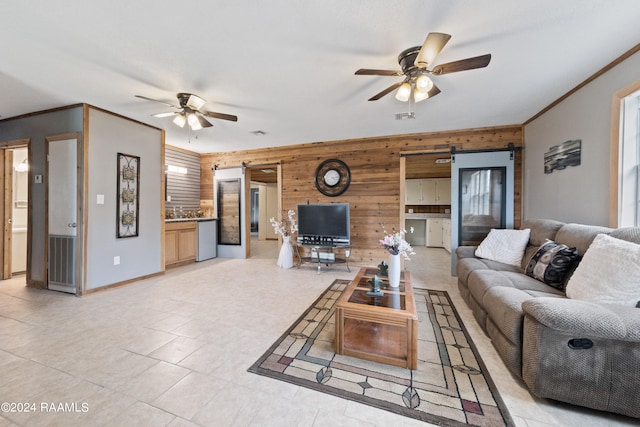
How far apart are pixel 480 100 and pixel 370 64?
175 centimetres

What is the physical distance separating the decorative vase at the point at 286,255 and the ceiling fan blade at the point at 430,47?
3.79m

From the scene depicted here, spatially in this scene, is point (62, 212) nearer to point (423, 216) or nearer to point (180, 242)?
point (180, 242)

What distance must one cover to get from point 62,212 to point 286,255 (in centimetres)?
337

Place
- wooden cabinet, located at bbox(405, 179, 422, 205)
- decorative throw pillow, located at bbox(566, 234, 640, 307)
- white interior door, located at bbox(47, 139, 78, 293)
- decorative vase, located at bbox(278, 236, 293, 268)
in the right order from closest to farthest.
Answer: decorative throw pillow, located at bbox(566, 234, 640, 307) → white interior door, located at bbox(47, 139, 78, 293) → decorative vase, located at bbox(278, 236, 293, 268) → wooden cabinet, located at bbox(405, 179, 422, 205)

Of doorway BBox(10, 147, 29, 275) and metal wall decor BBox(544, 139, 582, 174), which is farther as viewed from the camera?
doorway BBox(10, 147, 29, 275)

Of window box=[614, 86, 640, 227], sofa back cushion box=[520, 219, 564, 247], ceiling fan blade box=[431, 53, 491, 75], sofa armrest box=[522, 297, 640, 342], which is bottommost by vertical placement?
sofa armrest box=[522, 297, 640, 342]

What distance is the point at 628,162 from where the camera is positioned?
2.33 metres

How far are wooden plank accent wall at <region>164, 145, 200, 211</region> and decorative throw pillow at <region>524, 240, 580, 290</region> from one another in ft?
20.9

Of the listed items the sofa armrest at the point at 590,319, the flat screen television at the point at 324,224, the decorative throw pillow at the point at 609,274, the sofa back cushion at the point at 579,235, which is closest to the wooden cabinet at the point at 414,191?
the flat screen television at the point at 324,224

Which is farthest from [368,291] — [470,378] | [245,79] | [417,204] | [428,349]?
[417,204]

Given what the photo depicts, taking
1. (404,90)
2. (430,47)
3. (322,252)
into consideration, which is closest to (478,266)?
(404,90)

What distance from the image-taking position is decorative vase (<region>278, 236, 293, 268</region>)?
500cm

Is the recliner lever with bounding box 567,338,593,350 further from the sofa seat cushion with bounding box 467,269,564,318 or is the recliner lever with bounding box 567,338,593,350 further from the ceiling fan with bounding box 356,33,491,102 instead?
the ceiling fan with bounding box 356,33,491,102

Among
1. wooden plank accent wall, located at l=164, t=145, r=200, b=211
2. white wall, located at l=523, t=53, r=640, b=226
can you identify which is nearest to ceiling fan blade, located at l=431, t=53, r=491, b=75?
white wall, located at l=523, t=53, r=640, b=226
